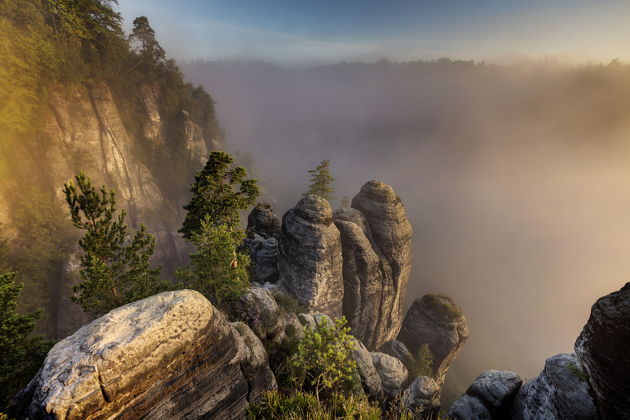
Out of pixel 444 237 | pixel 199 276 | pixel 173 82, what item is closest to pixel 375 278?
pixel 199 276

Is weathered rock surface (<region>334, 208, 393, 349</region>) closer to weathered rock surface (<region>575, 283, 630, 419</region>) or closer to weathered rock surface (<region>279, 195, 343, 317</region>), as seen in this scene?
weathered rock surface (<region>279, 195, 343, 317</region>)

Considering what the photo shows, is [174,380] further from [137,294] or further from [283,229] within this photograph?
[283,229]

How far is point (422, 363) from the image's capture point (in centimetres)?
3406

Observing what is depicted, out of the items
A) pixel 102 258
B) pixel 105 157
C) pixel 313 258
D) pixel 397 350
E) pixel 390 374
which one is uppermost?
pixel 105 157

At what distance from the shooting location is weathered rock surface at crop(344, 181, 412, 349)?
3453 cm

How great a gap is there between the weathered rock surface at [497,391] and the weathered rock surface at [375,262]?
16549 mm

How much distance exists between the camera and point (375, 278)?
35500mm

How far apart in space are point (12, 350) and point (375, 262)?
3431 cm

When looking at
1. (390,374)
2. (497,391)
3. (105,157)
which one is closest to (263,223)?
(390,374)

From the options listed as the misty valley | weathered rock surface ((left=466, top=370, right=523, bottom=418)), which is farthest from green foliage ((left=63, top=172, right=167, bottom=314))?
weathered rock surface ((left=466, top=370, right=523, bottom=418))

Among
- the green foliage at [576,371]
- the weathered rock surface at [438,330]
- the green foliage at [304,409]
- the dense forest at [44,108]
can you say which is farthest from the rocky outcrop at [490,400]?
the dense forest at [44,108]

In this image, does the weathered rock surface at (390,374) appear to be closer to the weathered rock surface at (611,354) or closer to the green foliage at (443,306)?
the green foliage at (443,306)

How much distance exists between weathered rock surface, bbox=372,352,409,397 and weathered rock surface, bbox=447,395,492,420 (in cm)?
637

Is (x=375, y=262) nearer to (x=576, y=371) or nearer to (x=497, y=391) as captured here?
(x=497, y=391)
